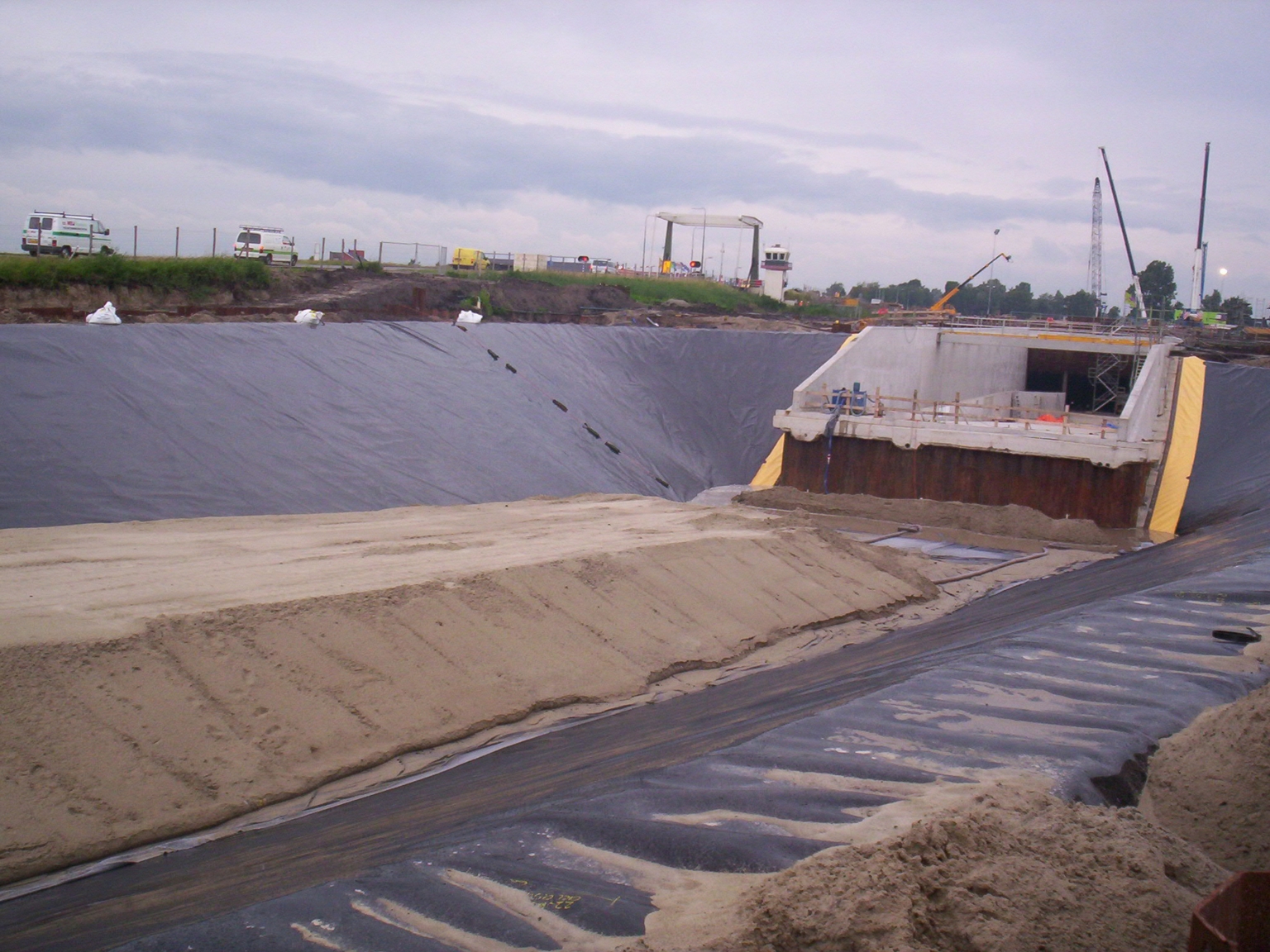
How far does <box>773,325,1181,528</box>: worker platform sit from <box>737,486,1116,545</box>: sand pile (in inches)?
24.2

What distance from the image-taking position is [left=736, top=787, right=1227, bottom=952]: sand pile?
3.95 meters

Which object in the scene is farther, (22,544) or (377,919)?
(22,544)

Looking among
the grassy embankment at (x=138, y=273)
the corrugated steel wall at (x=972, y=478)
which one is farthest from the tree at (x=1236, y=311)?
the grassy embankment at (x=138, y=273)

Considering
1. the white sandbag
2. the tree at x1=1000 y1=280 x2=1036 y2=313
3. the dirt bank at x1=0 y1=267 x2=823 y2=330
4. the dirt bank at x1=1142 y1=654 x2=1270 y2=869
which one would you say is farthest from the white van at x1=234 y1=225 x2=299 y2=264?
the tree at x1=1000 y1=280 x2=1036 y2=313

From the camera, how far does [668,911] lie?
4.48m

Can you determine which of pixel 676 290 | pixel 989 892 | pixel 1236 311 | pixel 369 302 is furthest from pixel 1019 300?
pixel 989 892

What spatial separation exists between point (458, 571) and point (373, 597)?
1449mm

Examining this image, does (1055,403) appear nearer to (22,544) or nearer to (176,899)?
(22,544)

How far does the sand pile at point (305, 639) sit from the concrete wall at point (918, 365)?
1367 centimetres

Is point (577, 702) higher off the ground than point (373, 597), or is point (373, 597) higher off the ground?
point (373, 597)

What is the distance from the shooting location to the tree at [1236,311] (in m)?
58.8

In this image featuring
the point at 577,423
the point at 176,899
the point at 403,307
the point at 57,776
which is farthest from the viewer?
the point at 403,307

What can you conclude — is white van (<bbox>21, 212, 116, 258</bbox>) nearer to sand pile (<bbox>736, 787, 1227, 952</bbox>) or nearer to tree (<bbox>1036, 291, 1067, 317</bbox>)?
sand pile (<bbox>736, 787, 1227, 952</bbox>)

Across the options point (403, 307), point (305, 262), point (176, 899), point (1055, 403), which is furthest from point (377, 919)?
point (305, 262)
